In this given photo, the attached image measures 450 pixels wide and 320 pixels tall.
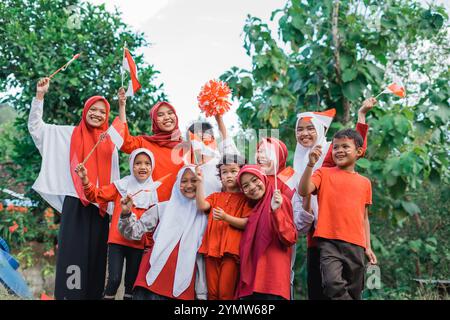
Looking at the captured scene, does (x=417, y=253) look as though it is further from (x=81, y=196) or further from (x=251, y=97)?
(x=81, y=196)

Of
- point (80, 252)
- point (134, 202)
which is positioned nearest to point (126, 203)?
point (134, 202)

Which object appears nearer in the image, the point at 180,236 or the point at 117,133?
the point at 180,236

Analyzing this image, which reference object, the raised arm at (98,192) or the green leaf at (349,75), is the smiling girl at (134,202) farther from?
the green leaf at (349,75)

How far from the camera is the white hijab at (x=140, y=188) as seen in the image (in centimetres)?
407

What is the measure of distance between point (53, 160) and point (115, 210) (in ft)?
2.26

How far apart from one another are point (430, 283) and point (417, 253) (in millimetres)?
1010

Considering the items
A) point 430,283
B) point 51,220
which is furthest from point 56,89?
point 430,283

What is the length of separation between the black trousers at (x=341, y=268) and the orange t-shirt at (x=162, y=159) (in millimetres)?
1115

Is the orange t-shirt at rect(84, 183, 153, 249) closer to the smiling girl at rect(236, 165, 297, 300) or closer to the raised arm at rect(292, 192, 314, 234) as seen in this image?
the smiling girl at rect(236, 165, 297, 300)

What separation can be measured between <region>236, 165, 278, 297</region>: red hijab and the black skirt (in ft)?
3.81

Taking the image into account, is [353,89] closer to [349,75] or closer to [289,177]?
[349,75]

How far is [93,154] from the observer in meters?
4.37

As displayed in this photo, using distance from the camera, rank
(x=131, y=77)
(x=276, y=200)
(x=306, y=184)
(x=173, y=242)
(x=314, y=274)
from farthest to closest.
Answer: (x=131, y=77) → (x=314, y=274) → (x=173, y=242) → (x=306, y=184) → (x=276, y=200)

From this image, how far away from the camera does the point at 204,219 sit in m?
3.91
